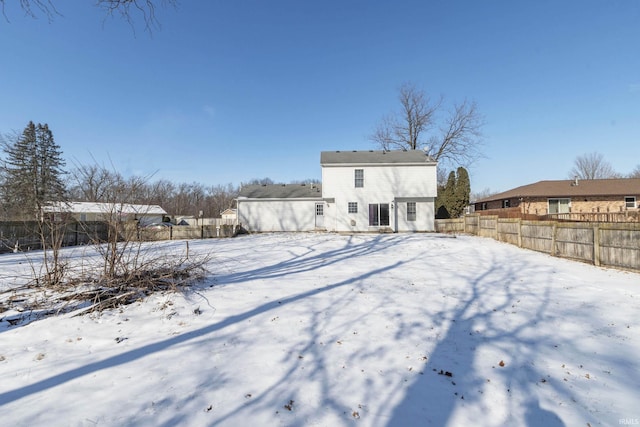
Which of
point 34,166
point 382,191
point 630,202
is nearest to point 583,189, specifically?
point 630,202

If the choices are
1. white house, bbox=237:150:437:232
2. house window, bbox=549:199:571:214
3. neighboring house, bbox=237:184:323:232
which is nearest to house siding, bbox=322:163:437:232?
white house, bbox=237:150:437:232

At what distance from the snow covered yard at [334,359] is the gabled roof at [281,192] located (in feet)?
57.0

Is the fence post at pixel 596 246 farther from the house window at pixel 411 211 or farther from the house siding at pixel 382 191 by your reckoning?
the house window at pixel 411 211

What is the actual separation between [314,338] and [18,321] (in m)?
4.49

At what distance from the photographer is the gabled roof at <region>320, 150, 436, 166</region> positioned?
835 inches

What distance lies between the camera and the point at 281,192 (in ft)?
79.6

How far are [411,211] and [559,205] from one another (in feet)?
44.6

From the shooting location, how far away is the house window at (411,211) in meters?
21.3

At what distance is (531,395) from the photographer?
288 centimetres

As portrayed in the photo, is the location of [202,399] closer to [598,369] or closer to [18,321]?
[18,321]

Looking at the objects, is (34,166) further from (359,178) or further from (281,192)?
(359,178)

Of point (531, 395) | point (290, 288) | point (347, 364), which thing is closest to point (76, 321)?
point (290, 288)

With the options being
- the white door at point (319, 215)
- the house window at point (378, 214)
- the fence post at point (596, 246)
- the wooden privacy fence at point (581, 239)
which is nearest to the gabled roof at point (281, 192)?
the white door at point (319, 215)

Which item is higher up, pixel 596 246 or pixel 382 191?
pixel 382 191
